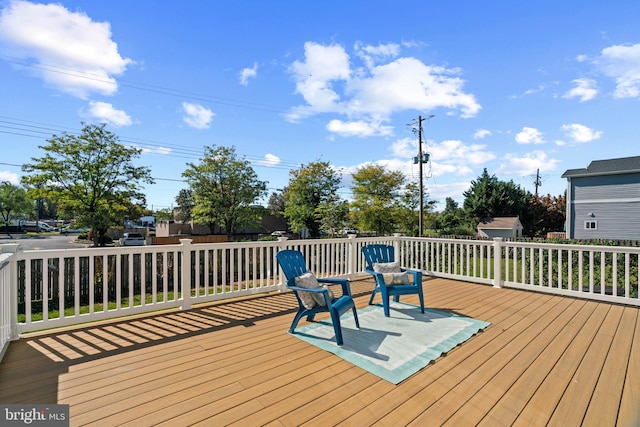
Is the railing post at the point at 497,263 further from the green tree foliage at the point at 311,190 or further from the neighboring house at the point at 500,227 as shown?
the neighboring house at the point at 500,227

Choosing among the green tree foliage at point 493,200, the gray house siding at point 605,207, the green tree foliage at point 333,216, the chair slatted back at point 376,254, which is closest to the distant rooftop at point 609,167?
the gray house siding at point 605,207

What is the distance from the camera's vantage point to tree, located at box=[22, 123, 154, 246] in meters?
12.2

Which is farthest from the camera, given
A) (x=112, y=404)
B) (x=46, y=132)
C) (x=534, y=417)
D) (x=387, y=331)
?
(x=46, y=132)

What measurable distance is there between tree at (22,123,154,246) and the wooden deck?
496 inches

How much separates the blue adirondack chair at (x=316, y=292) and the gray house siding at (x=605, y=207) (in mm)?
19773

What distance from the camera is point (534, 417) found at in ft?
5.45

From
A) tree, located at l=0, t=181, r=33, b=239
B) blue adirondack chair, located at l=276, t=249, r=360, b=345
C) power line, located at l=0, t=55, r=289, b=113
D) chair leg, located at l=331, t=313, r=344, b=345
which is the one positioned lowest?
chair leg, located at l=331, t=313, r=344, b=345

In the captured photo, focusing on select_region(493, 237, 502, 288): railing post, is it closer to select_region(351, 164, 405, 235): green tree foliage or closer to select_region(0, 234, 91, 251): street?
select_region(351, 164, 405, 235): green tree foliage

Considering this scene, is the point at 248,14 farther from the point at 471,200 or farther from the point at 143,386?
the point at 471,200

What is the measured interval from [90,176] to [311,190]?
488 inches

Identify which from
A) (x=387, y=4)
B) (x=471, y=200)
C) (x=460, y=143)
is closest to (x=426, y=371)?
(x=387, y=4)

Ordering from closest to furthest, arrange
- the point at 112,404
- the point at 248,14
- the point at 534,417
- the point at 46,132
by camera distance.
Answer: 1. the point at 534,417
2. the point at 112,404
3. the point at 248,14
4. the point at 46,132

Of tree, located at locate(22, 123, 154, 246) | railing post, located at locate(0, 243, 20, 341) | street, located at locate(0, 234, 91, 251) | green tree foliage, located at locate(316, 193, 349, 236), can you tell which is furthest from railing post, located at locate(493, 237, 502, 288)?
street, located at locate(0, 234, 91, 251)

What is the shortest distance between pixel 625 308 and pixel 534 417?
348 cm
